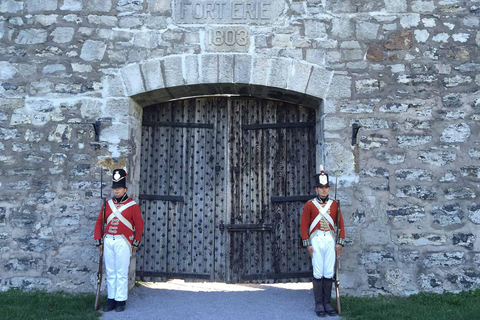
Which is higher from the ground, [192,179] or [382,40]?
[382,40]

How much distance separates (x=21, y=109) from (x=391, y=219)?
4414 millimetres

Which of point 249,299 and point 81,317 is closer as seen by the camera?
point 81,317

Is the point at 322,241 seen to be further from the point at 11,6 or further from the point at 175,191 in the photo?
the point at 11,6

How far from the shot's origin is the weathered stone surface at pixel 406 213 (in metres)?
4.79

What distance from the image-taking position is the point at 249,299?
4.75 m

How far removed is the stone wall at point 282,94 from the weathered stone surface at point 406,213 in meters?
0.01

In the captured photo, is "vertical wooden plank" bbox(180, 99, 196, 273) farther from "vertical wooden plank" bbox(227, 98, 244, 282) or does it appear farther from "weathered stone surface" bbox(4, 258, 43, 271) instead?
"weathered stone surface" bbox(4, 258, 43, 271)

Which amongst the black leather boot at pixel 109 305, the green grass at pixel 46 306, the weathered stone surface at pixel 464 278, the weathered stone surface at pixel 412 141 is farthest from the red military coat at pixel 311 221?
the green grass at pixel 46 306

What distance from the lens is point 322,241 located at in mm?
4277

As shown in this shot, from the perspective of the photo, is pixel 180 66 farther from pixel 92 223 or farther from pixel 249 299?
pixel 249 299

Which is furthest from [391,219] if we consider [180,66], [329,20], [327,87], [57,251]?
[57,251]

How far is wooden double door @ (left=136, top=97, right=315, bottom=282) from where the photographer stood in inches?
210

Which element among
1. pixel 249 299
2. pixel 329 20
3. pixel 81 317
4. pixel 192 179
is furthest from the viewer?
pixel 192 179

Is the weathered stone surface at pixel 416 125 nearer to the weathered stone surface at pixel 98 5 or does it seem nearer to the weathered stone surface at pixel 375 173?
the weathered stone surface at pixel 375 173
